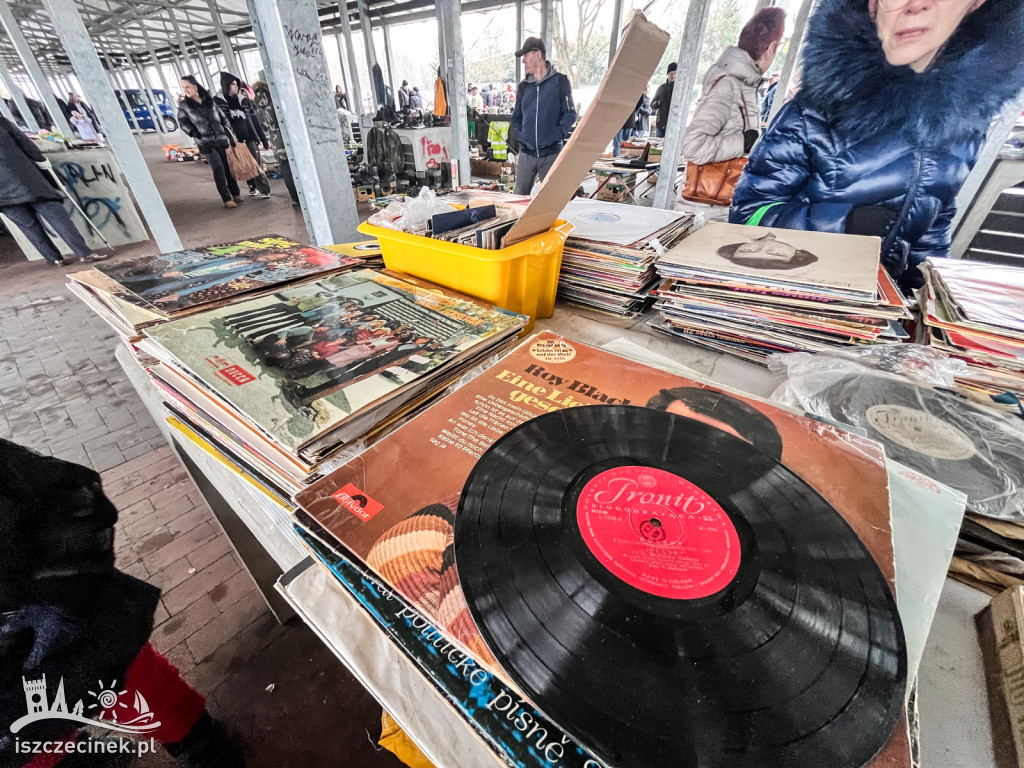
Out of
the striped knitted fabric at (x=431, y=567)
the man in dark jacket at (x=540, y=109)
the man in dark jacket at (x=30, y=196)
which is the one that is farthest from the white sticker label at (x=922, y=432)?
the man in dark jacket at (x=30, y=196)

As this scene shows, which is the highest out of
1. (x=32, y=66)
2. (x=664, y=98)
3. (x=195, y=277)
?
(x=32, y=66)

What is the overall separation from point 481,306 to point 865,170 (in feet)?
5.23

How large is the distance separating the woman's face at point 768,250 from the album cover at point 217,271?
45.9 inches

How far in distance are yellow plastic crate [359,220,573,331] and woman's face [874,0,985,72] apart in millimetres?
1325

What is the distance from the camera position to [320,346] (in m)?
0.81

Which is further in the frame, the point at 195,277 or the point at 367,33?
the point at 367,33

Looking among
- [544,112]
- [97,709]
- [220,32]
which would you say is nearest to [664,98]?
[544,112]

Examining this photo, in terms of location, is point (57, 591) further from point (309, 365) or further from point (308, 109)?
point (308, 109)

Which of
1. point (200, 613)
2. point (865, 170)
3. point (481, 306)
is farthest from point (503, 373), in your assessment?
point (865, 170)

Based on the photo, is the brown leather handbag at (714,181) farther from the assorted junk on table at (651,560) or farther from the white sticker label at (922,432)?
the assorted junk on table at (651,560)

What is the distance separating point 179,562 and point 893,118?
3.11 meters

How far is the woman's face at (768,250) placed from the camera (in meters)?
1.10

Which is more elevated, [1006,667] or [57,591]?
[1006,667]

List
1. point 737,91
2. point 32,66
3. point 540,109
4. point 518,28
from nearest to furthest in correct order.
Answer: point 737,91 → point 540,109 → point 32,66 → point 518,28
